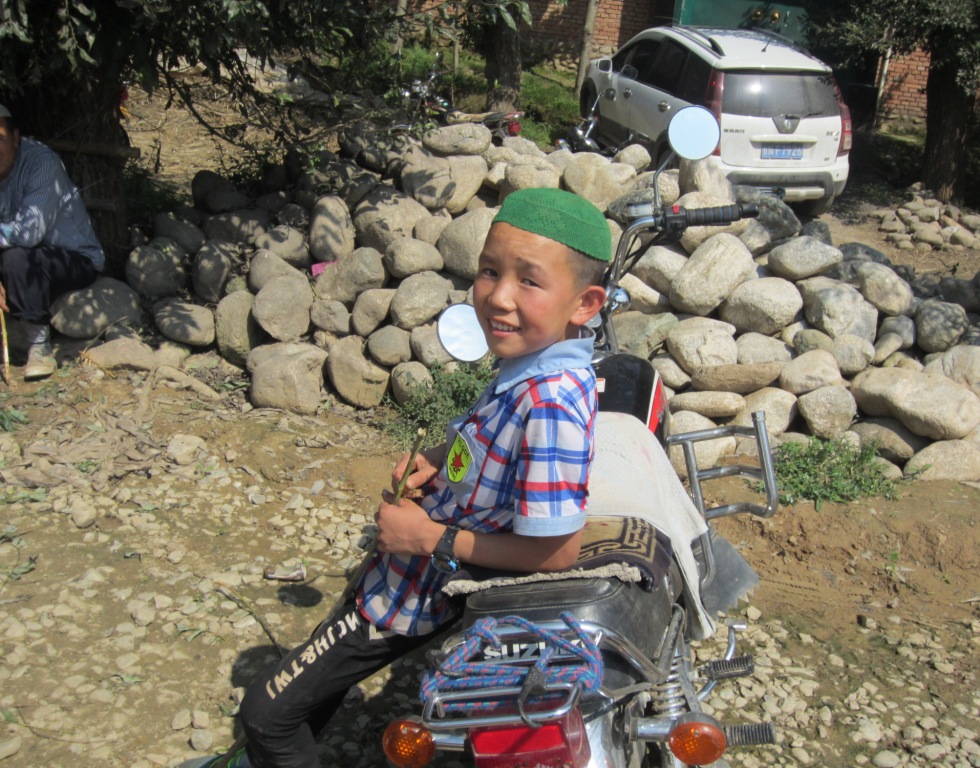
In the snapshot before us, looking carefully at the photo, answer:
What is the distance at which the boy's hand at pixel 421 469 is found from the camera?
212 centimetres

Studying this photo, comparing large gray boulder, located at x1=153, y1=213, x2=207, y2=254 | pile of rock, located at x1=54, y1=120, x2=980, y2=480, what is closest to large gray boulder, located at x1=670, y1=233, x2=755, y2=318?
pile of rock, located at x1=54, y1=120, x2=980, y2=480

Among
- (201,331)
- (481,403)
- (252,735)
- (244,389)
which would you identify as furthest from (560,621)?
(201,331)

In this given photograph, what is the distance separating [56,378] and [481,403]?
3.71 meters

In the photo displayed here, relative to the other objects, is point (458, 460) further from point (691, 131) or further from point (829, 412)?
point (829, 412)

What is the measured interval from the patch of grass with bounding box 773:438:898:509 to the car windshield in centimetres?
409

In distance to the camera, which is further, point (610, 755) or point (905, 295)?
point (905, 295)

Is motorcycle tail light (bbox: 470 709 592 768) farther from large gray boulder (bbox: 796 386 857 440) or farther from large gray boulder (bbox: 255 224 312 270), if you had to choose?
large gray boulder (bbox: 255 224 312 270)

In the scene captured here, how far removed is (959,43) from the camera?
943 cm

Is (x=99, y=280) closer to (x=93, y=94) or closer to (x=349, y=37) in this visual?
(x=93, y=94)

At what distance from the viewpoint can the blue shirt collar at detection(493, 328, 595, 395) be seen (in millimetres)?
1766

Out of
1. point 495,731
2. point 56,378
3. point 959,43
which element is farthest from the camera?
point 959,43

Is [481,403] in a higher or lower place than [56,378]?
higher

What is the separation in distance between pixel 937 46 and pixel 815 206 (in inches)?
131

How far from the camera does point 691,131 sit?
2982 mm
